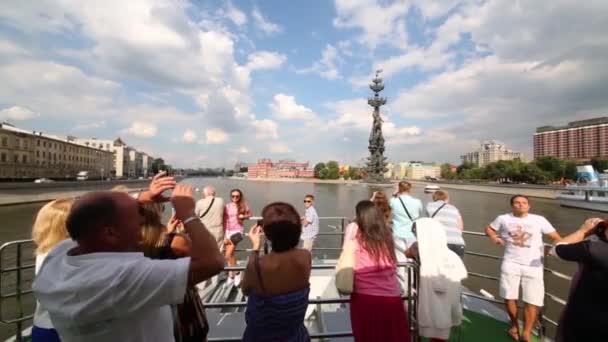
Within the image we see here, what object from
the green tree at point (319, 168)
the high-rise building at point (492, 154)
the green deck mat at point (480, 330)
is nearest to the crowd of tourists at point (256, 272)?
the green deck mat at point (480, 330)

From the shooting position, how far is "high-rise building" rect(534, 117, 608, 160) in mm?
89562

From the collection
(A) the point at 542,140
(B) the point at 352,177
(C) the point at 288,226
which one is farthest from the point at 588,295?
(A) the point at 542,140

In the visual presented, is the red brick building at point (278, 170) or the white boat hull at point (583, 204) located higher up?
the red brick building at point (278, 170)

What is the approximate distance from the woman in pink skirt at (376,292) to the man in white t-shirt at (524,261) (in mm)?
2044

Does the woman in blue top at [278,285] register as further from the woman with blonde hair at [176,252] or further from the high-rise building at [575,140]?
the high-rise building at [575,140]

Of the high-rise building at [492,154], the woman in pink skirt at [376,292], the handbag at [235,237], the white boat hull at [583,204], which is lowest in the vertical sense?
the white boat hull at [583,204]

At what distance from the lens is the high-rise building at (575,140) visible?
89.6m

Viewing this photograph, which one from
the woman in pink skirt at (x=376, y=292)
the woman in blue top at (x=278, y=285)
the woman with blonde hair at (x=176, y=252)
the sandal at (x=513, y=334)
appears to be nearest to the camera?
the woman with blonde hair at (x=176, y=252)

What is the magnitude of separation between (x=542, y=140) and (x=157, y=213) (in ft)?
485

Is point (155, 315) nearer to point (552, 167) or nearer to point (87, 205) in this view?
point (87, 205)

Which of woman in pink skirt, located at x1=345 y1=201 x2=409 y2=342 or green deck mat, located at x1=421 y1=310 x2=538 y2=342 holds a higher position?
woman in pink skirt, located at x1=345 y1=201 x2=409 y2=342

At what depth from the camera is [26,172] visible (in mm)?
52562

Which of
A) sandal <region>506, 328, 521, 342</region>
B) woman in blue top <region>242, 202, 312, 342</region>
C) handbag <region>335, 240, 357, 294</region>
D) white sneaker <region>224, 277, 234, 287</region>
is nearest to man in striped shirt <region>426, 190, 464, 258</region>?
sandal <region>506, 328, 521, 342</region>

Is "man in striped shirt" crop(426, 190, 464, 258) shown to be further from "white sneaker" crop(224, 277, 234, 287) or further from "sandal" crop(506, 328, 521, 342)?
"white sneaker" crop(224, 277, 234, 287)
